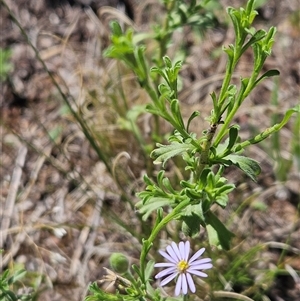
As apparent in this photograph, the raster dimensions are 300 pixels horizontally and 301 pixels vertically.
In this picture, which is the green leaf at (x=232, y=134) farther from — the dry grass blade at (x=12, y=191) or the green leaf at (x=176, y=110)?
the dry grass blade at (x=12, y=191)

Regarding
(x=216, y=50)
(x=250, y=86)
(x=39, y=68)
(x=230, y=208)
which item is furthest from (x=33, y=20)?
(x=250, y=86)

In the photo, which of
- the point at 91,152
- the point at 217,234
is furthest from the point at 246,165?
the point at 91,152

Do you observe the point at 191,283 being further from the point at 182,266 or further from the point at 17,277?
the point at 17,277

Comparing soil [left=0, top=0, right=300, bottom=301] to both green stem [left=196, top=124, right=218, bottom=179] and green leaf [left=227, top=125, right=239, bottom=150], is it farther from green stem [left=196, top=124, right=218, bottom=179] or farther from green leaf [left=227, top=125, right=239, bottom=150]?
green leaf [left=227, top=125, right=239, bottom=150]

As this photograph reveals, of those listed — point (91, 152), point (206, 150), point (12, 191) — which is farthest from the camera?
point (91, 152)

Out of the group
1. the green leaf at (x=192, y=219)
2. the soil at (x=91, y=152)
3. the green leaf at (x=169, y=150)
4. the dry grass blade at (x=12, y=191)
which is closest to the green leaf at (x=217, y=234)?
the green leaf at (x=192, y=219)

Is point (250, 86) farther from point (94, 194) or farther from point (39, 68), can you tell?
point (39, 68)

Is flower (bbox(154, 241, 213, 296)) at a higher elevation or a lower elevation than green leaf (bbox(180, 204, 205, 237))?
lower

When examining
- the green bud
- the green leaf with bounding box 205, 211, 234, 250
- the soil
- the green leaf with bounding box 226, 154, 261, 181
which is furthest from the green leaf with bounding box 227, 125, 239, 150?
the soil

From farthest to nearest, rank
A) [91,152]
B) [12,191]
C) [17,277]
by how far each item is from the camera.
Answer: [91,152] → [12,191] → [17,277]
